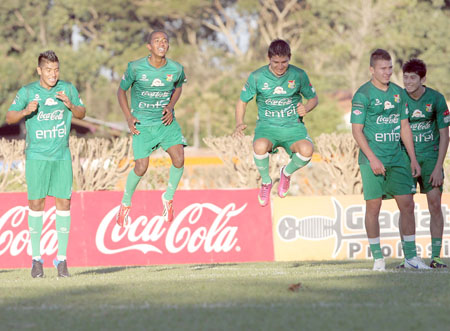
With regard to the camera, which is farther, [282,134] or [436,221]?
[436,221]

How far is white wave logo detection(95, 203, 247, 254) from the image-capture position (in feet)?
58.5

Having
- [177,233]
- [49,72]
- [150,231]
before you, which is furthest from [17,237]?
[49,72]

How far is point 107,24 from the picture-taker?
3012 inches

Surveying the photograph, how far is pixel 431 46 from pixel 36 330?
59.7 metres

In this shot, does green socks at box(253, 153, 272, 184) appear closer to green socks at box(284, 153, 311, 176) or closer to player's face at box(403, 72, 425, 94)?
green socks at box(284, 153, 311, 176)

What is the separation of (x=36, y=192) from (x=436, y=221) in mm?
5216

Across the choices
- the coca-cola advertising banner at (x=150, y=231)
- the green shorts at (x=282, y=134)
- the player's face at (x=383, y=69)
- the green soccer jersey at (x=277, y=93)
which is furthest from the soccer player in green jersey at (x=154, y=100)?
the coca-cola advertising banner at (x=150, y=231)

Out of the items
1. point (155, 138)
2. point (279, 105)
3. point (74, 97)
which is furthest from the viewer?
point (155, 138)

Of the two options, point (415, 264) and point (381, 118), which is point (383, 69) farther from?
point (415, 264)

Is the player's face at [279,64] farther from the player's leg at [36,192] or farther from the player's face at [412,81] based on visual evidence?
the player's leg at [36,192]

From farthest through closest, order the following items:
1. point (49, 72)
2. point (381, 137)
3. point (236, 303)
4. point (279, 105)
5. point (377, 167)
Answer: point (279, 105), point (49, 72), point (381, 137), point (377, 167), point (236, 303)

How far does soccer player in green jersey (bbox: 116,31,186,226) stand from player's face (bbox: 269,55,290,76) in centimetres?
134

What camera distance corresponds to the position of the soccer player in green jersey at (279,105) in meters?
11.9

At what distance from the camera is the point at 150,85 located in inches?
482
